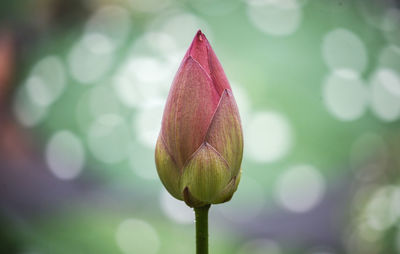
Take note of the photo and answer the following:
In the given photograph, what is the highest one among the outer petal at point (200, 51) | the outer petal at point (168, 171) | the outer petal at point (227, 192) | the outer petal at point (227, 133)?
the outer petal at point (200, 51)

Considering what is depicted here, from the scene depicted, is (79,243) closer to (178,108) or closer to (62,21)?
(62,21)

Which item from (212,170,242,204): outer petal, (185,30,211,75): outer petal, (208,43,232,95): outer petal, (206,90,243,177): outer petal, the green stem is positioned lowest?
the green stem

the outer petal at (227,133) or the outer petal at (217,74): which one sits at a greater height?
the outer petal at (217,74)

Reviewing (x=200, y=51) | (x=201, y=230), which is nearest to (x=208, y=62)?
(x=200, y=51)

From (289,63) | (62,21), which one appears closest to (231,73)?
(289,63)

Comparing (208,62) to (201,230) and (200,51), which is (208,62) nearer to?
(200,51)

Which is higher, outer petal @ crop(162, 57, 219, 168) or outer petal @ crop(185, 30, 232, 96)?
outer petal @ crop(185, 30, 232, 96)
